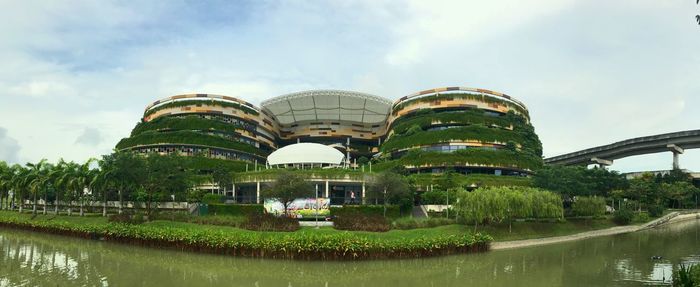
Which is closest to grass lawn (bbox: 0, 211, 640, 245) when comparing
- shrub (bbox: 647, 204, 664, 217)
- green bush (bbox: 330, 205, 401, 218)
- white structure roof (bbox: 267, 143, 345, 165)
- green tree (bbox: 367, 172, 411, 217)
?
green bush (bbox: 330, 205, 401, 218)

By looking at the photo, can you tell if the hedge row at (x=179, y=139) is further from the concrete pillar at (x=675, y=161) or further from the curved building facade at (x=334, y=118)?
the concrete pillar at (x=675, y=161)

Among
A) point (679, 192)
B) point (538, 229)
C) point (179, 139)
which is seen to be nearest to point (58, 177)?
point (179, 139)

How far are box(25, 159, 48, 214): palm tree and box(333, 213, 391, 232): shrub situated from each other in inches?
1663

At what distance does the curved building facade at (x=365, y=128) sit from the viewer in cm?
8094

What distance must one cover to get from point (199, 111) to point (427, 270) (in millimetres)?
79590

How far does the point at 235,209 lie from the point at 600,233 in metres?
44.1

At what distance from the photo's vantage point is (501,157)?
7856cm

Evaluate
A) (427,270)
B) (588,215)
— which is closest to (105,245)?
(427,270)

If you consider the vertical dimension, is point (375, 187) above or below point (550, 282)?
above

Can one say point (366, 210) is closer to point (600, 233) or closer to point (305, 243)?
point (305, 243)

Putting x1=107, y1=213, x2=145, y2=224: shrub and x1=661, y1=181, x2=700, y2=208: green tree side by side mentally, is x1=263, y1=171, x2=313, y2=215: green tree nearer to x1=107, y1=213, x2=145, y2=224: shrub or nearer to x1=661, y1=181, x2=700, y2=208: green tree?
x1=107, y1=213, x2=145, y2=224: shrub

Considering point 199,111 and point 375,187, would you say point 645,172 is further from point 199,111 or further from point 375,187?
point 199,111

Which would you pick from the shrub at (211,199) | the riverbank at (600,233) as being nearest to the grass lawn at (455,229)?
the riverbank at (600,233)

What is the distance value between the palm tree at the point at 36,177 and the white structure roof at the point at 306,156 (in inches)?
1344
